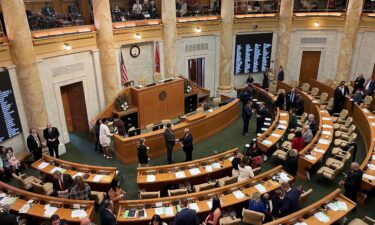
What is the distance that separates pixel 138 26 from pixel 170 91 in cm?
315

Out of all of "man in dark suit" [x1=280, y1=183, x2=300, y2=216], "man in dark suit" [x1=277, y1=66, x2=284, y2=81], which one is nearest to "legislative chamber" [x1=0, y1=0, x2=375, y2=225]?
"man in dark suit" [x1=280, y1=183, x2=300, y2=216]

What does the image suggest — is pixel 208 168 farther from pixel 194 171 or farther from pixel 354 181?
pixel 354 181

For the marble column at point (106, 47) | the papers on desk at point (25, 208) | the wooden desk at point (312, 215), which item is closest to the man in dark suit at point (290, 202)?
the wooden desk at point (312, 215)

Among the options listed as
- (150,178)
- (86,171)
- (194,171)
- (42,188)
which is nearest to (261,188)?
(194,171)

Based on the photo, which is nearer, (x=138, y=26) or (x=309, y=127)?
(x=309, y=127)

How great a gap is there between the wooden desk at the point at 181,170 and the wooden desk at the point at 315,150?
7.36 feet

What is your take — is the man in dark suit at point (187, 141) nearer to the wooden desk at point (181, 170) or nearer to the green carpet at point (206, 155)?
the green carpet at point (206, 155)

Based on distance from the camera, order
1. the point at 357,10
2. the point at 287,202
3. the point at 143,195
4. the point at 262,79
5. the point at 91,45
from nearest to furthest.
Answer: the point at 287,202 < the point at 143,195 < the point at 91,45 < the point at 357,10 < the point at 262,79

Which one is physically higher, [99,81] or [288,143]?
[99,81]

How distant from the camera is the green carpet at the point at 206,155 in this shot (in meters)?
9.16

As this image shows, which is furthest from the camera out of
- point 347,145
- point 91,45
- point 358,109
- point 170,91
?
point 170,91

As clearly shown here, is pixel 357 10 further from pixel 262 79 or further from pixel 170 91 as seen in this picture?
pixel 170 91

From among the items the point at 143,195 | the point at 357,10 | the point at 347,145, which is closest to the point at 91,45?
the point at 143,195

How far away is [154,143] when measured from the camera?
439 inches
